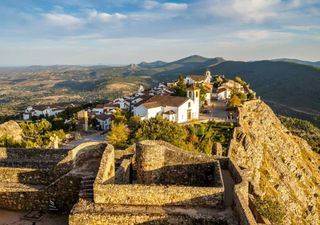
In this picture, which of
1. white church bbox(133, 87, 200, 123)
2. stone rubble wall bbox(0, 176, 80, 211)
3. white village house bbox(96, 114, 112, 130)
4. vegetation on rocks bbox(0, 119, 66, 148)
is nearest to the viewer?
stone rubble wall bbox(0, 176, 80, 211)

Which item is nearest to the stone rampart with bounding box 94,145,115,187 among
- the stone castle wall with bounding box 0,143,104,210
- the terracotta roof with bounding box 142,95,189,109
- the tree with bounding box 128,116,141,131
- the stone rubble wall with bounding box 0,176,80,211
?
the stone castle wall with bounding box 0,143,104,210

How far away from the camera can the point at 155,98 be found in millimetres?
62094

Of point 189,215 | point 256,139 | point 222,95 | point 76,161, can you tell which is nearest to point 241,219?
point 189,215

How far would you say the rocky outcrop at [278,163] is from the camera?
128ft

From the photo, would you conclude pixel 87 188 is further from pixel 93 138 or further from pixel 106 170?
pixel 93 138

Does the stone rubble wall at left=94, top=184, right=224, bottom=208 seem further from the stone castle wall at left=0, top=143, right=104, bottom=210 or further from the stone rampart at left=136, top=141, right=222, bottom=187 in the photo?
the stone castle wall at left=0, top=143, right=104, bottom=210

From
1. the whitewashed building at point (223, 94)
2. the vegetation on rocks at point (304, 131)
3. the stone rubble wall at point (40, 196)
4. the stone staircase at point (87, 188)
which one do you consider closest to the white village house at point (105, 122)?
the whitewashed building at point (223, 94)

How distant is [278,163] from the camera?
47.9 metres

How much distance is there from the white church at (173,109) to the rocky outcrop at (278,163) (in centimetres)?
824

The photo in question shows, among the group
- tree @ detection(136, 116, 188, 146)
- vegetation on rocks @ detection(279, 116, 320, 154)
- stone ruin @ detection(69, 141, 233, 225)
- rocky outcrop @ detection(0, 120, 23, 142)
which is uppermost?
stone ruin @ detection(69, 141, 233, 225)

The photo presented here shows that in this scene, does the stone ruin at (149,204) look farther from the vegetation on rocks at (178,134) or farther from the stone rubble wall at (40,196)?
the vegetation on rocks at (178,134)

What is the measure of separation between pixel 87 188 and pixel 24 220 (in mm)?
3561

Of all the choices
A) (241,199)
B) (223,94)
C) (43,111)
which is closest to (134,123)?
(223,94)

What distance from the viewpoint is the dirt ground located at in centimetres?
1565
